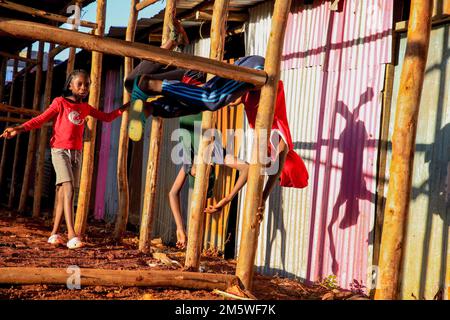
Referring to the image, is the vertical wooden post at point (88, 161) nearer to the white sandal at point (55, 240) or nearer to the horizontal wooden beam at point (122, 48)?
the white sandal at point (55, 240)

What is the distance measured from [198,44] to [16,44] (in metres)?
5.55

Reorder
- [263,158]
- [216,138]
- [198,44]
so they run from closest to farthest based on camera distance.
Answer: [263,158] < [216,138] < [198,44]

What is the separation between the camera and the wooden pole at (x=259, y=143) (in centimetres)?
446

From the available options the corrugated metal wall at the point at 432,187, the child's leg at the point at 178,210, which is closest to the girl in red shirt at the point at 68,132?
the child's leg at the point at 178,210

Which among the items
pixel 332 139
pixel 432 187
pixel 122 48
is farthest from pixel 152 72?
pixel 432 187

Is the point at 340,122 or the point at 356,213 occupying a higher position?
the point at 340,122

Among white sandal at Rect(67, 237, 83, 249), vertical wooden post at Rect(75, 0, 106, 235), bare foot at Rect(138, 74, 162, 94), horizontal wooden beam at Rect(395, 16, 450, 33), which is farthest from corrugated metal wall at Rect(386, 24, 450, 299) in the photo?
vertical wooden post at Rect(75, 0, 106, 235)

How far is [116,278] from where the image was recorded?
4.26 metres

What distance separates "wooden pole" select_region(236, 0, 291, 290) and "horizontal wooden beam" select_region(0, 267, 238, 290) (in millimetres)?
147

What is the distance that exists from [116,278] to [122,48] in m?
1.54

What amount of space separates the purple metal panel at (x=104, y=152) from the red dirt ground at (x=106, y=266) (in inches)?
143

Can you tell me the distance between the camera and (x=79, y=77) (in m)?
6.22

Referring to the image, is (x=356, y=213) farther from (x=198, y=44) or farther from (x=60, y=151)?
(x=198, y=44)
